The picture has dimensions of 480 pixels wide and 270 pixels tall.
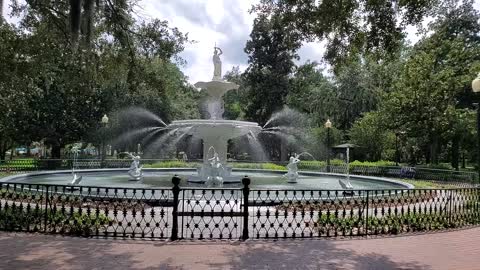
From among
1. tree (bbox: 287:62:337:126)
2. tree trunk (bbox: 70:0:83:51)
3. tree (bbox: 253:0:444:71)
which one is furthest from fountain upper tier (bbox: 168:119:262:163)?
tree (bbox: 287:62:337:126)

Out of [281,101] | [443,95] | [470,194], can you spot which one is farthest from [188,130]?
[281,101]

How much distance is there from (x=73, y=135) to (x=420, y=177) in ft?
91.0

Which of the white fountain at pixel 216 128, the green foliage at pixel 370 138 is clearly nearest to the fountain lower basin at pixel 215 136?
the white fountain at pixel 216 128

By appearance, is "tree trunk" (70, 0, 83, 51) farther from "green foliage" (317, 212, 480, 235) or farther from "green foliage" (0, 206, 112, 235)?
"green foliage" (317, 212, 480, 235)

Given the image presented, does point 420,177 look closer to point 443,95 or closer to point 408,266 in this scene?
point 443,95

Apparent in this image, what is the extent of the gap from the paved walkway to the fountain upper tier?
9.55m

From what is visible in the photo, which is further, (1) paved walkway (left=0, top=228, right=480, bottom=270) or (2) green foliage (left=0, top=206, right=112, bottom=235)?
(2) green foliage (left=0, top=206, right=112, bottom=235)

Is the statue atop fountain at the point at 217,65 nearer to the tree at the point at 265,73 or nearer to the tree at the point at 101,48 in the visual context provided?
the tree at the point at 101,48

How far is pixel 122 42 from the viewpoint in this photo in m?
12.3

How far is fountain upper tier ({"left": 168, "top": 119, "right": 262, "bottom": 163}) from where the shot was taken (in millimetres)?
17156

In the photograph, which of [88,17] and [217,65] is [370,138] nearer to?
[217,65]

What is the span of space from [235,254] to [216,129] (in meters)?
10.6

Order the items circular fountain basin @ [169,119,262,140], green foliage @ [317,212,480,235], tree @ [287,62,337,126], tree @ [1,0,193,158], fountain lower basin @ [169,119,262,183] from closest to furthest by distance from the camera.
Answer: green foliage @ [317,212,480,235]
tree @ [1,0,193,158]
fountain lower basin @ [169,119,262,183]
circular fountain basin @ [169,119,262,140]
tree @ [287,62,337,126]

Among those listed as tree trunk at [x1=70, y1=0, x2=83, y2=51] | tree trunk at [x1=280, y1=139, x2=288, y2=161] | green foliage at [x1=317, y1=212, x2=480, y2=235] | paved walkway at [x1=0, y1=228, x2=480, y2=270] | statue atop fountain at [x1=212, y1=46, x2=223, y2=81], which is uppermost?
statue atop fountain at [x1=212, y1=46, x2=223, y2=81]
